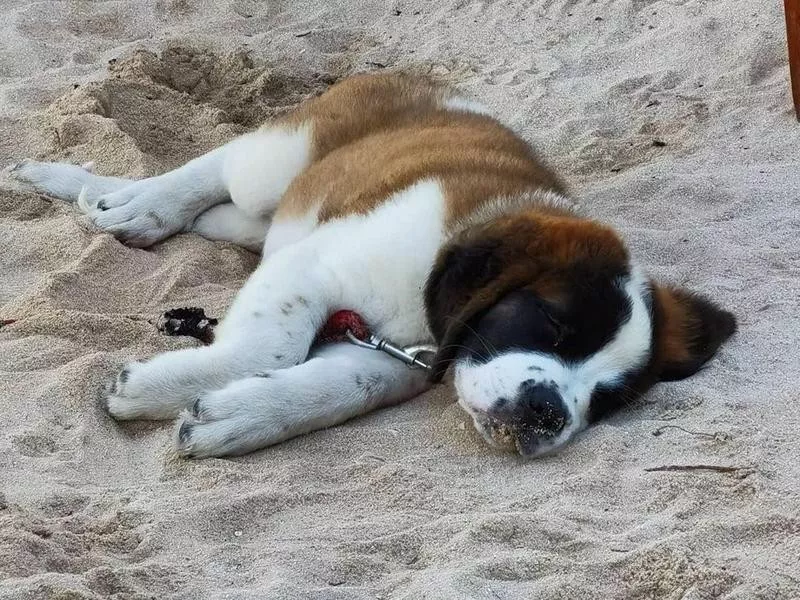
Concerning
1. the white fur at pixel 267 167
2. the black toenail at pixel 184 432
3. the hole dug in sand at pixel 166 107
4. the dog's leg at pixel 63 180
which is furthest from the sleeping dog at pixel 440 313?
the hole dug in sand at pixel 166 107

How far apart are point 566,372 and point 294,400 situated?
761 millimetres

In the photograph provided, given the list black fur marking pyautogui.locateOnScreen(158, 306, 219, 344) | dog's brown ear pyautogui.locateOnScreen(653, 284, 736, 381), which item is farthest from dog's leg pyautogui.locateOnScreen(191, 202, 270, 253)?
dog's brown ear pyautogui.locateOnScreen(653, 284, 736, 381)

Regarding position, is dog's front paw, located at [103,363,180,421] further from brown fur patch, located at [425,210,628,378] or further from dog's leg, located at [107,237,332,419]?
brown fur patch, located at [425,210,628,378]

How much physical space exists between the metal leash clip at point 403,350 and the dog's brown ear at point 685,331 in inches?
27.0

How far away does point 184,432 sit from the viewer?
2.99 metres

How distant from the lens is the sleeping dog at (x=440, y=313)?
9.91 feet

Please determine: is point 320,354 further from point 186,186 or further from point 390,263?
point 186,186

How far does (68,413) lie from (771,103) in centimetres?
386

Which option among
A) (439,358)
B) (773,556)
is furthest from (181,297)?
(773,556)

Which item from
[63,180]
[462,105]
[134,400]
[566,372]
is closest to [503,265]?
[566,372]

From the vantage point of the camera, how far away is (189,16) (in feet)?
23.1

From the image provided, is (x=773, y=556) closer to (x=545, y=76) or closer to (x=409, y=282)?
(x=409, y=282)

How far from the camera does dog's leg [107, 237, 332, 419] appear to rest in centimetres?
316

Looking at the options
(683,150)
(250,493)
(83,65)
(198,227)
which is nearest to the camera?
(250,493)
